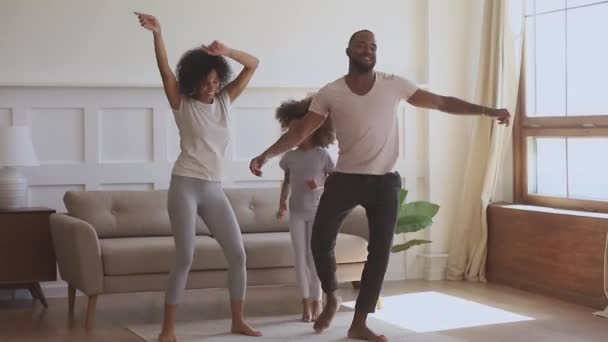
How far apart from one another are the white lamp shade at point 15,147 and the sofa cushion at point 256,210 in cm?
131

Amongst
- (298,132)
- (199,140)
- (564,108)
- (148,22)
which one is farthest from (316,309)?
(564,108)

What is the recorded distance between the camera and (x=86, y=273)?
5410mm

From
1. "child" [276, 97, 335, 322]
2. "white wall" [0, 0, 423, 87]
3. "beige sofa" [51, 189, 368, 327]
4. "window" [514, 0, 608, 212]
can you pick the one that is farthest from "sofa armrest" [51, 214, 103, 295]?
"window" [514, 0, 608, 212]

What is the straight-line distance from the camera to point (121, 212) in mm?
6184

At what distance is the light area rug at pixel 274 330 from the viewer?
16.4 ft

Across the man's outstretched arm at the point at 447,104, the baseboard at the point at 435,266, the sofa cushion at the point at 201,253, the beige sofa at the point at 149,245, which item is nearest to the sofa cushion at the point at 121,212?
the beige sofa at the point at 149,245

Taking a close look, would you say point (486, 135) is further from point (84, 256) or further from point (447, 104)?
point (84, 256)

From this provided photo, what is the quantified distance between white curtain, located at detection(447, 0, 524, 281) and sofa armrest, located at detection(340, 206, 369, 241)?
127 centimetres

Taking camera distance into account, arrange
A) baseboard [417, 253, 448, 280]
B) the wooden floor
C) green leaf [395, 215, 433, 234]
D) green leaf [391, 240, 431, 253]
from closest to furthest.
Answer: the wooden floor → green leaf [395, 215, 433, 234] → green leaf [391, 240, 431, 253] → baseboard [417, 253, 448, 280]

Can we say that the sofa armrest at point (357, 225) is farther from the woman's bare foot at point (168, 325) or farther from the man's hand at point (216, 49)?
the man's hand at point (216, 49)

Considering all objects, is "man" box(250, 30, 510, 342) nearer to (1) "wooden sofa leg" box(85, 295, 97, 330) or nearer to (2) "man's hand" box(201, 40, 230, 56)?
(2) "man's hand" box(201, 40, 230, 56)

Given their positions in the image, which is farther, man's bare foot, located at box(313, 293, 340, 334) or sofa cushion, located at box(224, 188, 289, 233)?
sofa cushion, located at box(224, 188, 289, 233)

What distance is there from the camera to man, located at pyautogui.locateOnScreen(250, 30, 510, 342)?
4.70m

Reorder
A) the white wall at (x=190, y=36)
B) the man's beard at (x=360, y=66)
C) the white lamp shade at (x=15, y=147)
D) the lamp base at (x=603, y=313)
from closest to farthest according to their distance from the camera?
the man's beard at (x=360, y=66)
the lamp base at (x=603, y=313)
the white lamp shade at (x=15, y=147)
the white wall at (x=190, y=36)
